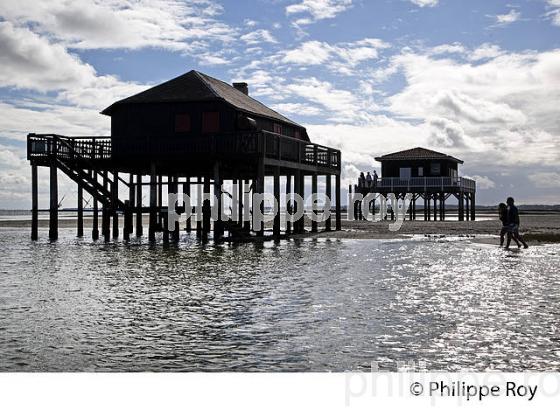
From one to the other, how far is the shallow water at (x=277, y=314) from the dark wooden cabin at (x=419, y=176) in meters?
36.6

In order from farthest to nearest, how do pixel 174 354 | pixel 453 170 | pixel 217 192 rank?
pixel 453 170
pixel 217 192
pixel 174 354

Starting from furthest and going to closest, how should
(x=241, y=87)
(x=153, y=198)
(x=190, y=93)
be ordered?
(x=241, y=87), (x=190, y=93), (x=153, y=198)

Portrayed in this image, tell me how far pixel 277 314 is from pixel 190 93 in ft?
79.5

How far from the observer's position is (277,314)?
37.9 ft

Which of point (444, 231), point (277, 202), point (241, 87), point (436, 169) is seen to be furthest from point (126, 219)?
point (436, 169)

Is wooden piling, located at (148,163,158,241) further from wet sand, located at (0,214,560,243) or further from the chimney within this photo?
the chimney

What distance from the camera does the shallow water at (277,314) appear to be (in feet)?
27.8

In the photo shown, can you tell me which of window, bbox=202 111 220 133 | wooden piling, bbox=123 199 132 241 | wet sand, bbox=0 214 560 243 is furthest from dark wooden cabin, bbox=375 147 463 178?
wooden piling, bbox=123 199 132 241

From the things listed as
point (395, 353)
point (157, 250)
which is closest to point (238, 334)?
point (395, 353)

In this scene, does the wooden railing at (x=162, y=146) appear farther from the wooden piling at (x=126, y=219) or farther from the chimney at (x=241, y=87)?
the chimney at (x=241, y=87)

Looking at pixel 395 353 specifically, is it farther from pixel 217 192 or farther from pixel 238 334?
pixel 217 192

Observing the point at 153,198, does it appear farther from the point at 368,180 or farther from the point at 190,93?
the point at 368,180

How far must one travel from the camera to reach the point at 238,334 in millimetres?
9906
